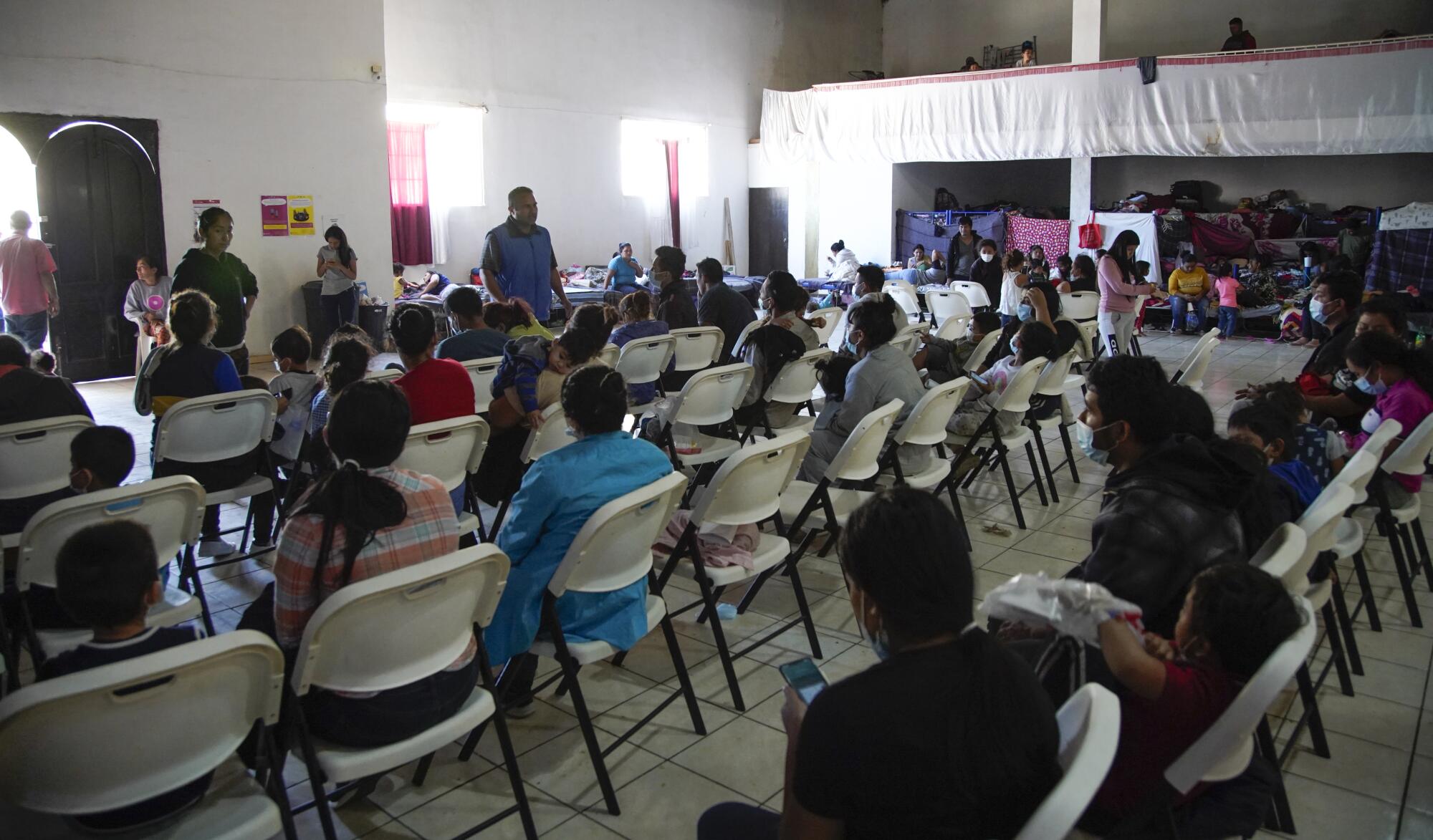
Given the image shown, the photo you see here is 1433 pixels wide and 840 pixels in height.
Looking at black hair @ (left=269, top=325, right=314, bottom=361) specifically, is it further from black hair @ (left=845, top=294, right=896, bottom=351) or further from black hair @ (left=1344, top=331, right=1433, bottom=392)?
black hair @ (left=1344, top=331, right=1433, bottom=392)

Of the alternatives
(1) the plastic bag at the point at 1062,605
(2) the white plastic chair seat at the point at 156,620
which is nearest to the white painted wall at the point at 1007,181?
(2) the white plastic chair seat at the point at 156,620

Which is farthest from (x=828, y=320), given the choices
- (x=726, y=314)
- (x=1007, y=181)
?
(x=1007, y=181)

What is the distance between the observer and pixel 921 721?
53.9 inches

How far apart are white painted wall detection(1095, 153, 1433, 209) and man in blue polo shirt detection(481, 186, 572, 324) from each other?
9981mm

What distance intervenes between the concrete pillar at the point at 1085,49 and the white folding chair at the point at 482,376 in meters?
9.92

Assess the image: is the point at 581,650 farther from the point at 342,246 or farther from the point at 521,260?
the point at 342,246

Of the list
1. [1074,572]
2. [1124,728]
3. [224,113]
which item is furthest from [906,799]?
[224,113]

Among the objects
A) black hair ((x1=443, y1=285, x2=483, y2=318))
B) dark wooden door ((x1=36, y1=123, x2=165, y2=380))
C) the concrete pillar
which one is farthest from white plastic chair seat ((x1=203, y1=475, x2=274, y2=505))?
the concrete pillar

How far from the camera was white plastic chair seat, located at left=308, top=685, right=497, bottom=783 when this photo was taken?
2047 millimetres

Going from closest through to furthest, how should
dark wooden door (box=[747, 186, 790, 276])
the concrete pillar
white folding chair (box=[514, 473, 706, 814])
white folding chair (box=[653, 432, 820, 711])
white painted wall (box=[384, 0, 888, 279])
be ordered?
1. white folding chair (box=[514, 473, 706, 814])
2. white folding chair (box=[653, 432, 820, 711])
3. white painted wall (box=[384, 0, 888, 279])
4. the concrete pillar
5. dark wooden door (box=[747, 186, 790, 276])

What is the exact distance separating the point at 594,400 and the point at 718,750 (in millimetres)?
1023

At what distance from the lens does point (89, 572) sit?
1.89m

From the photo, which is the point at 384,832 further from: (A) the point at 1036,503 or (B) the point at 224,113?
(B) the point at 224,113

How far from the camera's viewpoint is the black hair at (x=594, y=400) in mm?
2768
